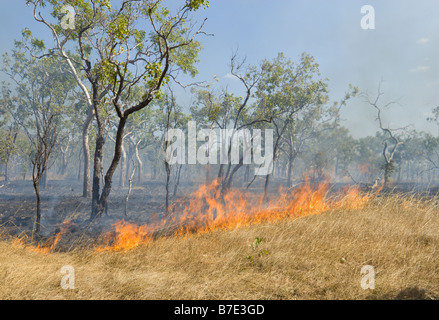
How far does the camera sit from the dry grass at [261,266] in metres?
4.16

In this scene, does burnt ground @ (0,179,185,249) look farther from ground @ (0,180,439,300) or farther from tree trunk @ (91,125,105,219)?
ground @ (0,180,439,300)

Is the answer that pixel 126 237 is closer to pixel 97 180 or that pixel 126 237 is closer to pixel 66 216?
pixel 97 180

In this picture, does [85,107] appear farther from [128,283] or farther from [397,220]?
[397,220]

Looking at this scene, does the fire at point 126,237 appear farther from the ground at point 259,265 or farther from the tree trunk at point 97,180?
the tree trunk at point 97,180

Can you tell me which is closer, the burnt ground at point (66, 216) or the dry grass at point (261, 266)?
the dry grass at point (261, 266)

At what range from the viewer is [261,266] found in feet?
17.1

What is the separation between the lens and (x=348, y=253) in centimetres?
554

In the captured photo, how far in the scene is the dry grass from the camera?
416 cm

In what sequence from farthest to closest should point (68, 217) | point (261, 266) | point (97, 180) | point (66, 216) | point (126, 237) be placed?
1. point (66, 216)
2. point (68, 217)
3. point (97, 180)
4. point (126, 237)
5. point (261, 266)

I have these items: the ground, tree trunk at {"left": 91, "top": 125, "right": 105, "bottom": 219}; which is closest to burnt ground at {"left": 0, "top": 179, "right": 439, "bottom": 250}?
tree trunk at {"left": 91, "top": 125, "right": 105, "bottom": 219}

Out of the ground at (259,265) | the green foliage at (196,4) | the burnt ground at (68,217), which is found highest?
the green foliage at (196,4)

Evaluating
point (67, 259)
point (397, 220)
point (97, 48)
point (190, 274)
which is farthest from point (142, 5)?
point (397, 220)

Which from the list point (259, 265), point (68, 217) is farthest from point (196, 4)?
point (68, 217)

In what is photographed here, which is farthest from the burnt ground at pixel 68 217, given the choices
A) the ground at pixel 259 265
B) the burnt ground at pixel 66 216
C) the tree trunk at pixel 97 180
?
the ground at pixel 259 265
